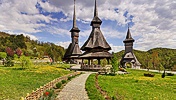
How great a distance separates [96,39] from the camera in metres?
42.6

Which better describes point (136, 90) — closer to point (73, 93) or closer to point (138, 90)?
point (138, 90)

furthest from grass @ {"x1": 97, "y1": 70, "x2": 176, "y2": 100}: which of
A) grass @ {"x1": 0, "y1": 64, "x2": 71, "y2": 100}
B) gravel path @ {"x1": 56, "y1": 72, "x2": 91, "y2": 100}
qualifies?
grass @ {"x1": 0, "y1": 64, "x2": 71, "y2": 100}

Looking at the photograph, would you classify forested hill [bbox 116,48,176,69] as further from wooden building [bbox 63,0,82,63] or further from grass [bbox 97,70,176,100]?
grass [bbox 97,70,176,100]

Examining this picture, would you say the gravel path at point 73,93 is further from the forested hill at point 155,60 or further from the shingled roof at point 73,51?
the forested hill at point 155,60

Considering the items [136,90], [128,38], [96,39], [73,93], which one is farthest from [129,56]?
[73,93]

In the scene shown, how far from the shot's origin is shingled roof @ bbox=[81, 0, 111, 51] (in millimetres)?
41000

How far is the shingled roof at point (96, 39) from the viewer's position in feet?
135

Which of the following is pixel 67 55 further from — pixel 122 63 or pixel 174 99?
pixel 174 99

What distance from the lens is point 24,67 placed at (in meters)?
33.1

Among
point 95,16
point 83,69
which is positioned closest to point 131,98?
point 83,69

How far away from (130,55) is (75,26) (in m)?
26.9

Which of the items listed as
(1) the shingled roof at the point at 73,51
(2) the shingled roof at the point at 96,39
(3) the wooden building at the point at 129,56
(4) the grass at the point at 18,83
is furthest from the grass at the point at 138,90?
(1) the shingled roof at the point at 73,51

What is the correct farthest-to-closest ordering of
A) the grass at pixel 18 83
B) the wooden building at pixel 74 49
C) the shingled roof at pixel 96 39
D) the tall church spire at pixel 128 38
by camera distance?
1. the wooden building at pixel 74 49
2. the tall church spire at pixel 128 38
3. the shingled roof at pixel 96 39
4. the grass at pixel 18 83

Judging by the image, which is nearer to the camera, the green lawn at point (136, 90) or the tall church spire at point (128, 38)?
the green lawn at point (136, 90)
